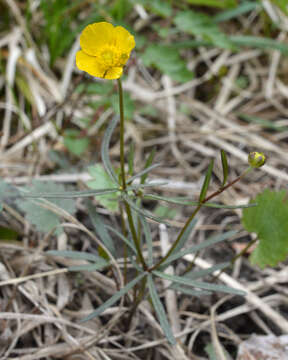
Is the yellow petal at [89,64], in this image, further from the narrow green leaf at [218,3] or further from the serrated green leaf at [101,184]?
the narrow green leaf at [218,3]

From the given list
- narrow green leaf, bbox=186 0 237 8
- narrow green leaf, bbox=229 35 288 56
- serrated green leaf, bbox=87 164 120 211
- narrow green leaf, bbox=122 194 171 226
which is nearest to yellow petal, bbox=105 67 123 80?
narrow green leaf, bbox=122 194 171 226

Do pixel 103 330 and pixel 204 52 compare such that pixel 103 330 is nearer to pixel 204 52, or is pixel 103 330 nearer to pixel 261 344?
→ pixel 261 344

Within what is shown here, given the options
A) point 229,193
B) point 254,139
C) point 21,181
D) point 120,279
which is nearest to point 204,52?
point 254,139

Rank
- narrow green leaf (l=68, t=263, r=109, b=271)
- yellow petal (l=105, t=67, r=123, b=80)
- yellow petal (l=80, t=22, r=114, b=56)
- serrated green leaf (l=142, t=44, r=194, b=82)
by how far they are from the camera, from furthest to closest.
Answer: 1. serrated green leaf (l=142, t=44, r=194, b=82)
2. narrow green leaf (l=68, t=263, r=109, b=271)
3. yellow petal (l=80, t=22, r=114, b=56)
4. yellow petal (l=105, t=67, r=123, b=80)

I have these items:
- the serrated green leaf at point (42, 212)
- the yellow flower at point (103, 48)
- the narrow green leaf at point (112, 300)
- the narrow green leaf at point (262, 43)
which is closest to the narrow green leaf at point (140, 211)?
the narrow green leaf at point (112, 300)

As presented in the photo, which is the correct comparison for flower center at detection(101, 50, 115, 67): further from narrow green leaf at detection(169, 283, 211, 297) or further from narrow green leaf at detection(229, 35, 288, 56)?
narrow green leaf at detection(229, 35, 288, 56)
